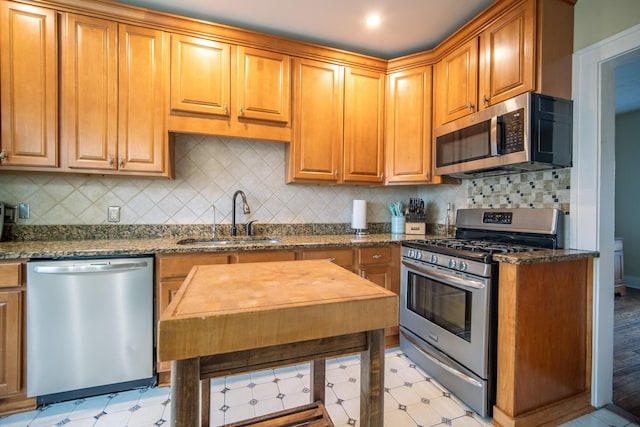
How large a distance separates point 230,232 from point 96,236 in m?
1.00

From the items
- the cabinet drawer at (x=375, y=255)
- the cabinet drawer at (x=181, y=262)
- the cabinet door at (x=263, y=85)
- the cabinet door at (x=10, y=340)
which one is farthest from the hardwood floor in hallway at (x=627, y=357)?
the cabinet door at (x=10, y=340)

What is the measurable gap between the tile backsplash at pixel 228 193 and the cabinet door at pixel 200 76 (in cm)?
37

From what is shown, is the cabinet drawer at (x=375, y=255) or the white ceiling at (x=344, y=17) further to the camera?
the cabinet drawer at (x=375, y=255)

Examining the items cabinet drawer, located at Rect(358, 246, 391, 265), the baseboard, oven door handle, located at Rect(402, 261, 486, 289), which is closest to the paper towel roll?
cabinet drawer, located at Rect(358, 246, 391, 265)

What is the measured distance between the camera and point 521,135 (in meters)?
1.76

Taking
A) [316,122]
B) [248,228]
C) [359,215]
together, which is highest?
[316,122]

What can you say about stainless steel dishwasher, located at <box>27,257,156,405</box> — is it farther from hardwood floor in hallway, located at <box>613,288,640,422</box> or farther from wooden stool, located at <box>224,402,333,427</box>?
hardwood floor in hallway, located at <box>613,288,640,422</box>

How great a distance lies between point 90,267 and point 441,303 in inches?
89.6

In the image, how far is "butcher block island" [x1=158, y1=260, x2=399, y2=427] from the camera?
27.0 inches

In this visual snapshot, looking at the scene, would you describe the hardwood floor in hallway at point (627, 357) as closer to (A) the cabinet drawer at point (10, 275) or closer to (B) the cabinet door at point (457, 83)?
(B) the cabinet door at point (457, 83)

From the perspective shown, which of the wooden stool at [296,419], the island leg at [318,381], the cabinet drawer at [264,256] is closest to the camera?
the wooden stool at [296,419]

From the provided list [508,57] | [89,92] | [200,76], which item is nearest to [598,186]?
[508,57]

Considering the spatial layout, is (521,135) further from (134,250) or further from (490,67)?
(134,250)

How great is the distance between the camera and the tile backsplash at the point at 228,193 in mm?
2105
